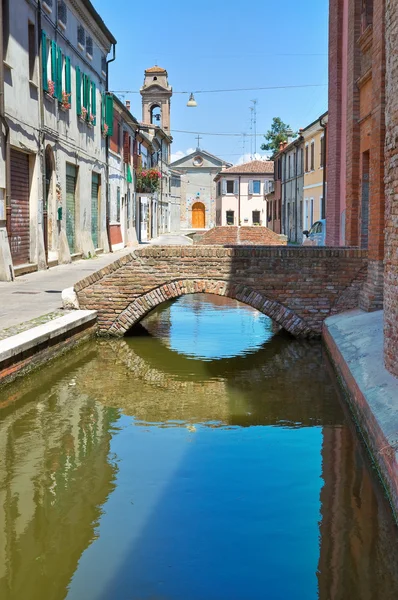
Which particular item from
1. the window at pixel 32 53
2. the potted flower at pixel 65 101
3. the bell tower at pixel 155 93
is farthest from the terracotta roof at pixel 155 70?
the window at pixel 32 53

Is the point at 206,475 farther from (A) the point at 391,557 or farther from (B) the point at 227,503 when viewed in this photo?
(A) the point at 391,557

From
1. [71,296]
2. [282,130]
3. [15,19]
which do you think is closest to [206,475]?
[71,296]

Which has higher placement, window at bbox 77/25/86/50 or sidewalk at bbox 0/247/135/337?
window at bbox 77/25/86/50

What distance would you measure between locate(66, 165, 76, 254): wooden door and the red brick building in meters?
8.26

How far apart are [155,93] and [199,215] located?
834 inches

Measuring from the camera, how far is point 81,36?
24.1 m

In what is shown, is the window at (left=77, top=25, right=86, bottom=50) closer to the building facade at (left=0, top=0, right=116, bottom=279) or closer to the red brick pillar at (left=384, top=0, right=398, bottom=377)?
the building facade at (left=0, top=0, right=116, bottom=279)

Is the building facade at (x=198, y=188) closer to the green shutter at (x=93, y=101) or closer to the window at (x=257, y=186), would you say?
the window at (x=257, y=186)

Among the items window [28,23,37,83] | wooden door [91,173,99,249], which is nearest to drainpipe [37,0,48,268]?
window [28,23,37,83]

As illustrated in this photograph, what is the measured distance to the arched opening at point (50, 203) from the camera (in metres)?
20.0

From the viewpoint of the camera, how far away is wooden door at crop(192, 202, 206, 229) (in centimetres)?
7881

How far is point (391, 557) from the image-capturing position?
4457 millimetres

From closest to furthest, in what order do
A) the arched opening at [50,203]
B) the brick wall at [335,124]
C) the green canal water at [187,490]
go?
the green canal water at [187,490]
the brick wall at [335,124]
the arched opening at [50,203]

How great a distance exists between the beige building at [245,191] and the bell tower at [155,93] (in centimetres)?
1024
